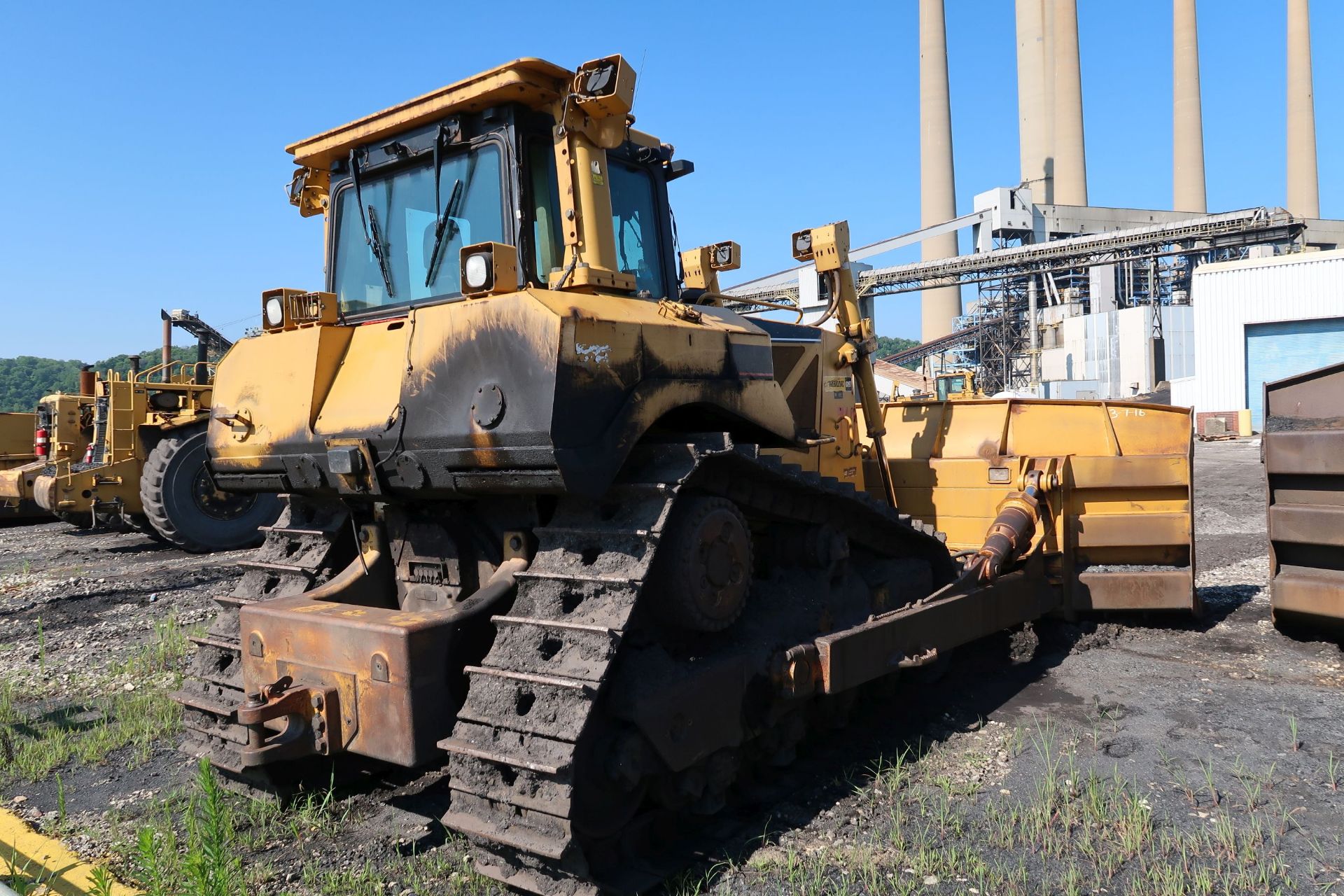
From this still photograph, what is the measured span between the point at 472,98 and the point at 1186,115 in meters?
65.6

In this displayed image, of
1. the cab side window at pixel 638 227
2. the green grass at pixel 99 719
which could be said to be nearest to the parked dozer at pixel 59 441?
the green grass at pixel 99 719

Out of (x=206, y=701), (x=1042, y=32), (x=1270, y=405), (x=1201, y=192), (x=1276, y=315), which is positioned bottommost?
(x=206, y=701)

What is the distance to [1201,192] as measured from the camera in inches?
2320

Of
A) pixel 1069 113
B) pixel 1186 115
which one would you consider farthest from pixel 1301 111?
pixel 1069 113

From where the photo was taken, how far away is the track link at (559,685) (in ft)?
11.1

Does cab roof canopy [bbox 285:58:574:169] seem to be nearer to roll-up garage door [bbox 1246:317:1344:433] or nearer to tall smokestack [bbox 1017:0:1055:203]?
roll-up garage door [bbox 1246:317:1344:433]

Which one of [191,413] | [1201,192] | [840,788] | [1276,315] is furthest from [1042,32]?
[840,788]

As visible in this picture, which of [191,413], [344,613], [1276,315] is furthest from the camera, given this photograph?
[1276,315]

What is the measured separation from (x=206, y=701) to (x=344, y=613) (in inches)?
44.6

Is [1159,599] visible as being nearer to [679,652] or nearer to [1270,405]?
[1270,405]

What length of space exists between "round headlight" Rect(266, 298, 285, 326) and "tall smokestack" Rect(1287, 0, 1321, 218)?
2804 inches

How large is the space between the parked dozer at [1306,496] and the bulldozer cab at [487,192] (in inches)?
170

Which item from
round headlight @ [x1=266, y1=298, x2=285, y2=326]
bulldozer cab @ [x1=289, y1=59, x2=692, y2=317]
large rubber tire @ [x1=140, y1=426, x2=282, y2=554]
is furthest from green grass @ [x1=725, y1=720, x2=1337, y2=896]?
large rubber tire @ [x1=140, y1=426, x2=282, y2=554]

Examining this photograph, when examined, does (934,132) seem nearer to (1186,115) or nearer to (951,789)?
(1186,115)
